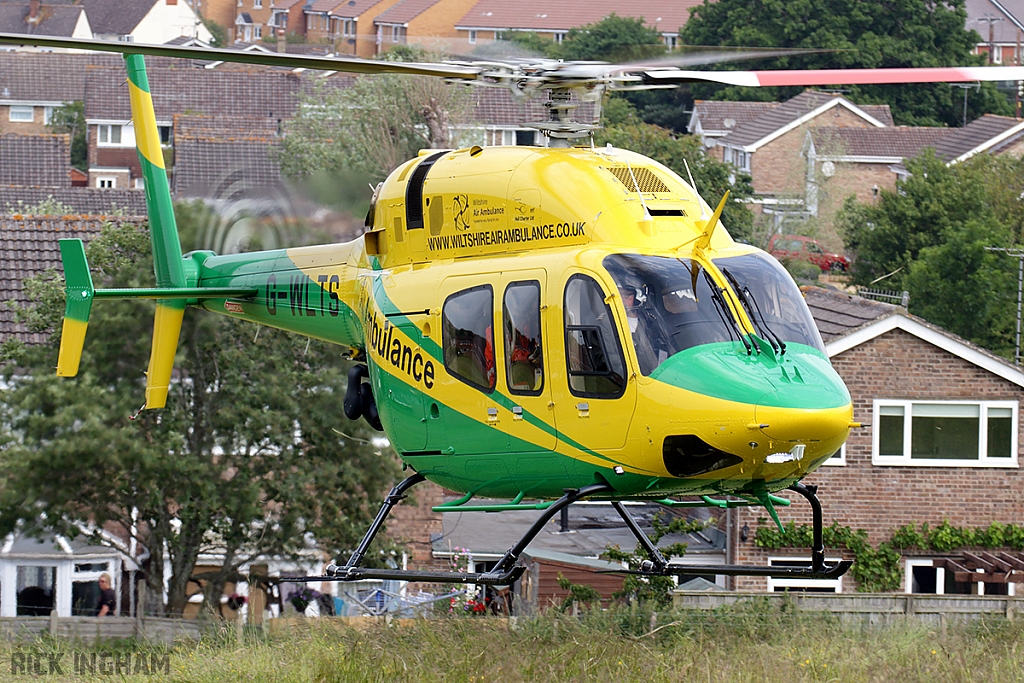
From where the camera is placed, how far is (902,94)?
263ft

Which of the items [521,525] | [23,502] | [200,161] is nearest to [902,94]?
[200,161]

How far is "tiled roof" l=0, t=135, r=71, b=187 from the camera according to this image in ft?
213

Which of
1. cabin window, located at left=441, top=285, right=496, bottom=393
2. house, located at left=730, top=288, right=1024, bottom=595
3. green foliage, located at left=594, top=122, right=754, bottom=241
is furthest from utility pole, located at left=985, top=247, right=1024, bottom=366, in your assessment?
cabin window, located at left=441, top=285, right=496, bottom=393

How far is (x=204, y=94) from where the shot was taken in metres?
76.3

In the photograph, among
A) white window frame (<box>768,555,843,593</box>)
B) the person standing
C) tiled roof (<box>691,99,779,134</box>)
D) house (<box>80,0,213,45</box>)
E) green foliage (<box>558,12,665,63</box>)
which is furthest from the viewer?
house (<box>80,0,213,45</box>)

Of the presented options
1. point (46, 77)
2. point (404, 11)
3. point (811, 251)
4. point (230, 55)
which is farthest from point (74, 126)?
point (230, 55)

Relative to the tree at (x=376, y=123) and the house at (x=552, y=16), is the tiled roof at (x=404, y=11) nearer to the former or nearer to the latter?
the house at (x=552, y=16)

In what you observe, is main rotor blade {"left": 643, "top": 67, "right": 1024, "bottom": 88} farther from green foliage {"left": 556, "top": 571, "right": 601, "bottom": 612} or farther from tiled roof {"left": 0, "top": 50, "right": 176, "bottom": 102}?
tiled roof {"left": 0, "top": 50, "right": 176, "bottom": 102}

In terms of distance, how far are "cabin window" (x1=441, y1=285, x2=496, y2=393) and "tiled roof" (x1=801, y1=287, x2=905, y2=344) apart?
14088 mm

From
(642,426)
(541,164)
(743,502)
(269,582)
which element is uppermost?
(541,164)

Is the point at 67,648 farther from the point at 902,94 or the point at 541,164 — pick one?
the point at 902,94

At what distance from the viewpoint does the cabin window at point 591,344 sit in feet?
34.4

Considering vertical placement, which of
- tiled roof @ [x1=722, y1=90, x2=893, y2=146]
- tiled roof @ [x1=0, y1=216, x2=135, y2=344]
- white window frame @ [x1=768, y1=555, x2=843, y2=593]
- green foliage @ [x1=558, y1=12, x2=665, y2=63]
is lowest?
white window frame @ [x1=768, y1=555, x2=843, y2=593]

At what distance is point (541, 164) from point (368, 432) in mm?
13338
